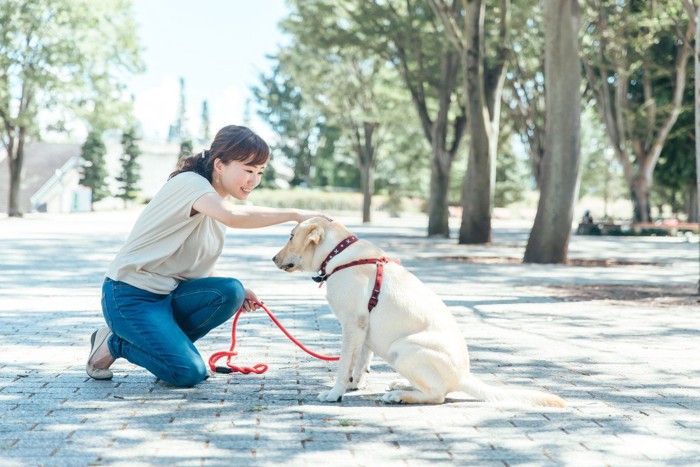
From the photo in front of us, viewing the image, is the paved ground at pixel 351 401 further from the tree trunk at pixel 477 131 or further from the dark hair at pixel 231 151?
the tree trunk at pixel 477 131

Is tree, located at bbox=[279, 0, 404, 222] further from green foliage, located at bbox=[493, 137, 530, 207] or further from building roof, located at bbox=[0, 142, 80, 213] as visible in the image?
building roof, located at bbox=[0, 142, 80, 213]

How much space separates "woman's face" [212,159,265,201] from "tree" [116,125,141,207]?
79.6m

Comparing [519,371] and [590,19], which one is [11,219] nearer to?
[590,19]

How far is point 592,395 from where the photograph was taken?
5793mm

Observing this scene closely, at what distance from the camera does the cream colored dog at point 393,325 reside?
16.9 ft

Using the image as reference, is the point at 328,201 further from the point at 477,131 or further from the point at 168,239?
the point at 168,239

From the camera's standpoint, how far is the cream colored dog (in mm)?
5148

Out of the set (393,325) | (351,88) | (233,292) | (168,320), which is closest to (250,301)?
(233,292)

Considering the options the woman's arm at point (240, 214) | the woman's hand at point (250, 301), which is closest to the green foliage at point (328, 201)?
the woman's hand at point (250, 301)

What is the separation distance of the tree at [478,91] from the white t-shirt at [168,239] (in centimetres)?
1739

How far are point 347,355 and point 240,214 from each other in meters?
1.10

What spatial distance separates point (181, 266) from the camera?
5.99 m

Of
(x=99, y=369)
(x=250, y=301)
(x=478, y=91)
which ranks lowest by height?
(x=99, y=369)

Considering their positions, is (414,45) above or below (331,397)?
above
